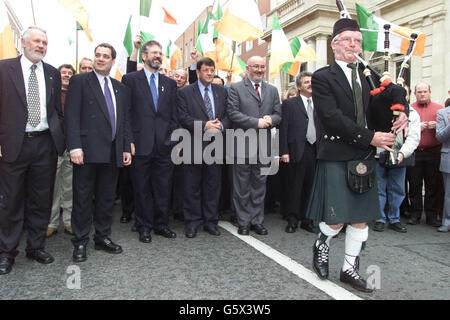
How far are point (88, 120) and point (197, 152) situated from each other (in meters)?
1.47

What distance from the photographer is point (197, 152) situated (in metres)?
4.98

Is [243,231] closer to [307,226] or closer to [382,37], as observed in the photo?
[307,226]

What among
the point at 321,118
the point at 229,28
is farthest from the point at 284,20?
the point at 321,118

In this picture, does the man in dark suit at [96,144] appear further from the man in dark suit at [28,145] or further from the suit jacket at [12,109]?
the suit jacket at [12,109]

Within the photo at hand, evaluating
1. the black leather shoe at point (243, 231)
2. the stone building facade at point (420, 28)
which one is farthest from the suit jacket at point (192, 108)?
the stone building facade at point (420, 28)

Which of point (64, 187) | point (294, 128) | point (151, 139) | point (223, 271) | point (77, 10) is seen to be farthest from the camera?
point (77, 10)

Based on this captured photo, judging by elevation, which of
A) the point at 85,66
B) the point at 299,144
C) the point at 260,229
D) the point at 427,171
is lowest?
the point at 260,229

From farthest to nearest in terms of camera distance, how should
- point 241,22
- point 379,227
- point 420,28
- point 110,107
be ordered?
point 420,28 < point 241,22 < point 379,227 < point 110,107

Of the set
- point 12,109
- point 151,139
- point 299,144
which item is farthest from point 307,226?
point 12,109

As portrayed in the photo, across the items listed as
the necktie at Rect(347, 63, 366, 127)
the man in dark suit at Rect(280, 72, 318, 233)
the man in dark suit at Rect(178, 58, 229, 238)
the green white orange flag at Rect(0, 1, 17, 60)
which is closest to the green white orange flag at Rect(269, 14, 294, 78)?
the man in dark suit at Rect(280, 72, 318, 233)

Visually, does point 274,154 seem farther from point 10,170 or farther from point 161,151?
point 10,170

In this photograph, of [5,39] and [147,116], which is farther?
[5,39]

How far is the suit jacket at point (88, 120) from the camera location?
3.88m

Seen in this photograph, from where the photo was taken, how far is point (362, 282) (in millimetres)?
3084
